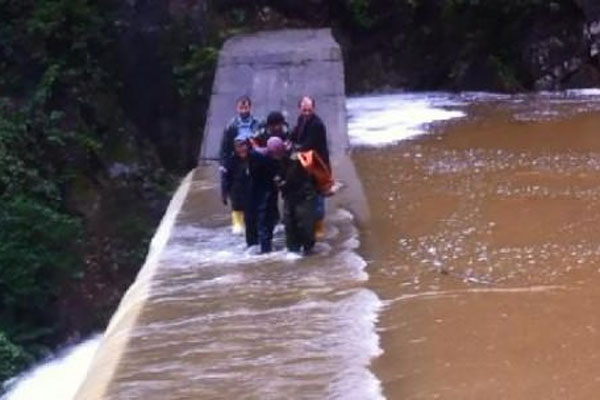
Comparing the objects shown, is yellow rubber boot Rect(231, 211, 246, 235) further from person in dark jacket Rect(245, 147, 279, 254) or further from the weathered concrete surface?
the weathered concrete surface

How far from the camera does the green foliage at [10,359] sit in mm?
15333

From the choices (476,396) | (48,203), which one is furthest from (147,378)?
(48,203)

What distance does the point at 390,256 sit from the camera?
10414 mm

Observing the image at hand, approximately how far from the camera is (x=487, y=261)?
9969 millimetres

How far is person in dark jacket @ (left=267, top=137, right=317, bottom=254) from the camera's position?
10.3 meters

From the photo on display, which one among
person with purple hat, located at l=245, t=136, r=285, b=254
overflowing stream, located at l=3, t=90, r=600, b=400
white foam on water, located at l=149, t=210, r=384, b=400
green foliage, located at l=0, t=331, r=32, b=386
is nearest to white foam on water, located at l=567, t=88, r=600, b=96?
overflowing stream, located at l=3, t=90, r=600, b=400

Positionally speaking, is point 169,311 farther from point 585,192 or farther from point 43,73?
point 43,73

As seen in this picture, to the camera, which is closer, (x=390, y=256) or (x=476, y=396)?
(x=476, y=396)

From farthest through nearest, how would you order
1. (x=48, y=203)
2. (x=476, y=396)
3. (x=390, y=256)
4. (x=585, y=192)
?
(x=48, y=203)
(x=585, y=192)
(x=390, y=256)
(x=476, y=396)

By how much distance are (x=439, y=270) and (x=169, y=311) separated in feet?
7.15

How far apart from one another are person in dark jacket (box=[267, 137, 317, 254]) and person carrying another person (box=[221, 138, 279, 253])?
9.3 inches

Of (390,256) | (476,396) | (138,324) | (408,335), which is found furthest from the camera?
(390,256)

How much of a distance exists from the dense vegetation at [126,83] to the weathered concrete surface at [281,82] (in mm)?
1848

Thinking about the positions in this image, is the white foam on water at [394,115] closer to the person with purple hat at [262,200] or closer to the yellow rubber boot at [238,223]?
the yellow rubber boot at [238,223]
